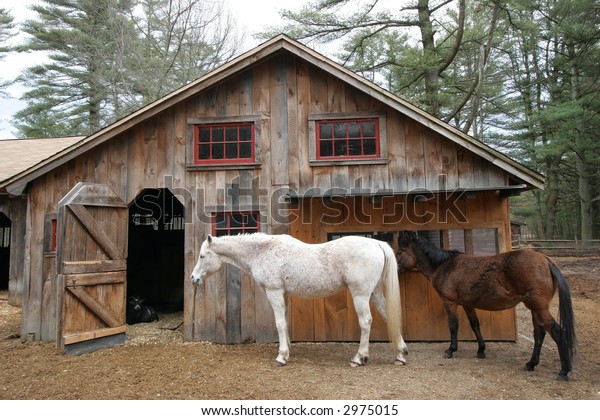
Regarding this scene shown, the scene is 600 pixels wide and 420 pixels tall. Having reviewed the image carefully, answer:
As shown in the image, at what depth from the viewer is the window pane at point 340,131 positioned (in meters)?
7.21

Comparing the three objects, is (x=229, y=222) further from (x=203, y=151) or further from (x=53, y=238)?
(x=53, y=238)

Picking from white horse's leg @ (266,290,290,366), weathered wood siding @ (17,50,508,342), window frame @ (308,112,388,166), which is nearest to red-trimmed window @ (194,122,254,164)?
weathered wood siding @ (17,50,508,342)

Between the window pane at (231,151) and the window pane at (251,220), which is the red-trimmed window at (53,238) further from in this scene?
the window pane at (251,220)

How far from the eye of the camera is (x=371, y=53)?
16.7 m

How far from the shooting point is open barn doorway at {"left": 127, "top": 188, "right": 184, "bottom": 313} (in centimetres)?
1084

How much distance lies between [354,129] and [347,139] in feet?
0.75

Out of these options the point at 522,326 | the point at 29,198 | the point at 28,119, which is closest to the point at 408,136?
the point at 522,326

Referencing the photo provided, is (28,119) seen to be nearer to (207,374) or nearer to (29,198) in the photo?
(29,198)

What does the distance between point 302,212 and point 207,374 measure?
3.13m

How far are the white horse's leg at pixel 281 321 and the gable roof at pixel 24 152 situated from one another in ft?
19.7

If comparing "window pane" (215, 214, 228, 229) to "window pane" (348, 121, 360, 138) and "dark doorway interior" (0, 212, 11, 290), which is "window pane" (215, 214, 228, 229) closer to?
"window pane" (348, 121, 360, 138)

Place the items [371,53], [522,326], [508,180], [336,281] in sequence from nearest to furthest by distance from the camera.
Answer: [336,281], [508,180], [522,326], [371,53]

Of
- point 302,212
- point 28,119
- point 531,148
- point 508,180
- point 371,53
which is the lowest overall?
point 302,212

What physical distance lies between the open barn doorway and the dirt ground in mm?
3603
